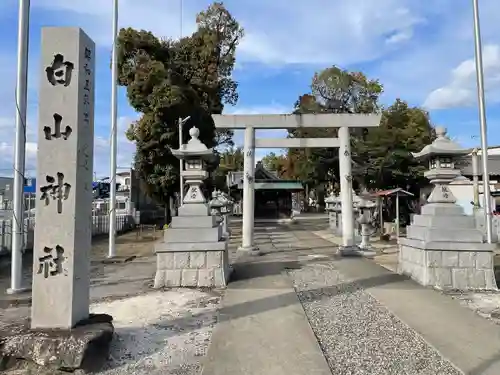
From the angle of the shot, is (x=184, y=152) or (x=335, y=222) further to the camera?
(x=335, y=222)

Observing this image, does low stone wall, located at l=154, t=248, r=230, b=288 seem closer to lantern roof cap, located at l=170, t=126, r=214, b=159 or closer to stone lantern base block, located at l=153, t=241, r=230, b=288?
stone lantern base block, located at l=153, t=241, r=230, b=288

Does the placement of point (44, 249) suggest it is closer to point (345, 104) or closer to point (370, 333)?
point (370, 333)

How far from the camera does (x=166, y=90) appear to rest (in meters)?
25.1

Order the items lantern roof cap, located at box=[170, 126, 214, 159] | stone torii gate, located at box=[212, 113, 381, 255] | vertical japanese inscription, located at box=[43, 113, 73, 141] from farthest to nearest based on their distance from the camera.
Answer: stone torii gate, located at box=[212, 113, 381, 255]
lantern roof cap, located at box=[170, 126, 214, 159]
vertical japanese inscription, located at box=[43, 113, 73, 141]

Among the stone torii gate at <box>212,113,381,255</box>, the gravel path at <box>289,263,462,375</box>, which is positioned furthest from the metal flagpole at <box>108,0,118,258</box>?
the gravel path at <box>289,263,462,375</box>

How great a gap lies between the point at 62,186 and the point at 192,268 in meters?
4.20

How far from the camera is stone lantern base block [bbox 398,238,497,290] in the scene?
8.20 metres

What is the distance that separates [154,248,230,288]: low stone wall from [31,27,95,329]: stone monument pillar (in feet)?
12.0

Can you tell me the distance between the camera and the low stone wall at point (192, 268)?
28.1 feet

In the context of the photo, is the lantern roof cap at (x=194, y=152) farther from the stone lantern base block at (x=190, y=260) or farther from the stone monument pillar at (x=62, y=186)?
the stone monument pillar at (x=62, y=186)

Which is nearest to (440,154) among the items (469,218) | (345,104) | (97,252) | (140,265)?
(469,218)

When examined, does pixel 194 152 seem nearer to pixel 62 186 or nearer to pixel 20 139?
pixel 20 139

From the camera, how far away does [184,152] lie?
952 cm

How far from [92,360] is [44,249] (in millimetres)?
1282
